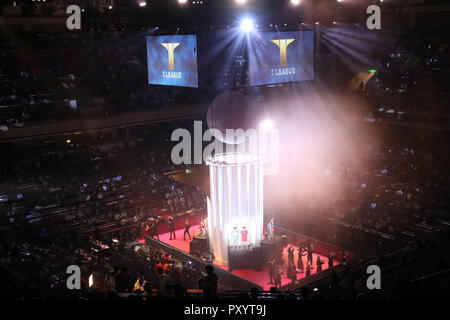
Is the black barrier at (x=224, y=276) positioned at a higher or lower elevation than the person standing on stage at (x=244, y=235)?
lower

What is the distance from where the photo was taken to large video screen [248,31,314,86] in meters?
12.3

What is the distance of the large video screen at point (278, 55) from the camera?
Result: 12.3 metres

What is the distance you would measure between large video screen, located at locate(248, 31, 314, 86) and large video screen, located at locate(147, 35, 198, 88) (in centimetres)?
164

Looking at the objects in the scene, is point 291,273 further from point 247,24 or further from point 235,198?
point 247,24

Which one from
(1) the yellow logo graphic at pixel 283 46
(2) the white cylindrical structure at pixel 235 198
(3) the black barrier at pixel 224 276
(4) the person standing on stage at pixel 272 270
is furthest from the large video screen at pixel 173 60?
(4) the person standing on stage at pixel 272 270

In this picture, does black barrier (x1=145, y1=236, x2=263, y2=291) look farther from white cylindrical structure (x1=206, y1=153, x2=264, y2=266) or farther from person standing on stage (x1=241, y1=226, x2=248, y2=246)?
person standing on stage (x1=241, y1=226, x2=248, y2=246)

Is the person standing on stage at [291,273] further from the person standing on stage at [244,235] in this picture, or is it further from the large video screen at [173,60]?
the large video screen at [173,60]

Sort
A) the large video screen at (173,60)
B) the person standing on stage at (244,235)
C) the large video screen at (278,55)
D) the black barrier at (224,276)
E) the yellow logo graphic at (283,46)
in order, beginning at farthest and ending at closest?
1. the person standing on stage at (244,235)
2. the black barrier at (224,276)
3. the yellow logo graphic at (283,46)
4. the large video screen at (278,55)
5. the large video screen at (173,60)

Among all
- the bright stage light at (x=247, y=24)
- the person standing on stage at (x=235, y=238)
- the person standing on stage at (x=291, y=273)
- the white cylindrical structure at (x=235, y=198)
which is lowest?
the person standing on stage at (x=291, y=273)

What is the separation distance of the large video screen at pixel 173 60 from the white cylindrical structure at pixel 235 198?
152 inches

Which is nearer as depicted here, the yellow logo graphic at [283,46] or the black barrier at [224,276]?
the yellow logo graphic at [283,46]

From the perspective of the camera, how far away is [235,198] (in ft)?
51.3

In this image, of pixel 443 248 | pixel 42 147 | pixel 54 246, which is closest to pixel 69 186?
pixel 42 147

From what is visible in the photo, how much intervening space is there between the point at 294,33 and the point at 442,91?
1404cm
